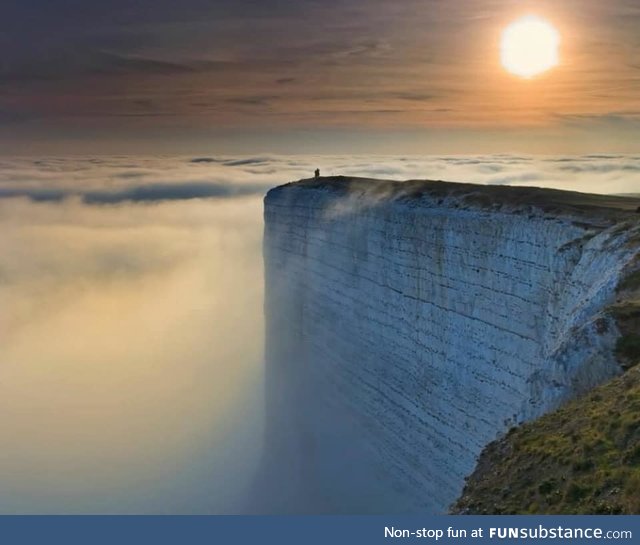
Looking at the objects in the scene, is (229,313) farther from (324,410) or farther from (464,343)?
(464,343)

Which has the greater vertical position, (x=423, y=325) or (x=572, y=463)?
(x=572, y=463)

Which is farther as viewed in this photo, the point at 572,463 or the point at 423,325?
the point at 423,325

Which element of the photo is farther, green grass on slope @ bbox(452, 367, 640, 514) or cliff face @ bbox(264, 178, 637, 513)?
cliff face @ bbox(264, 178, 637, 513)

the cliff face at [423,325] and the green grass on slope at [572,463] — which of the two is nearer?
the green grass on slope at [572,463]

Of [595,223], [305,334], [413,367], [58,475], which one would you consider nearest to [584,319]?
[595,223]
